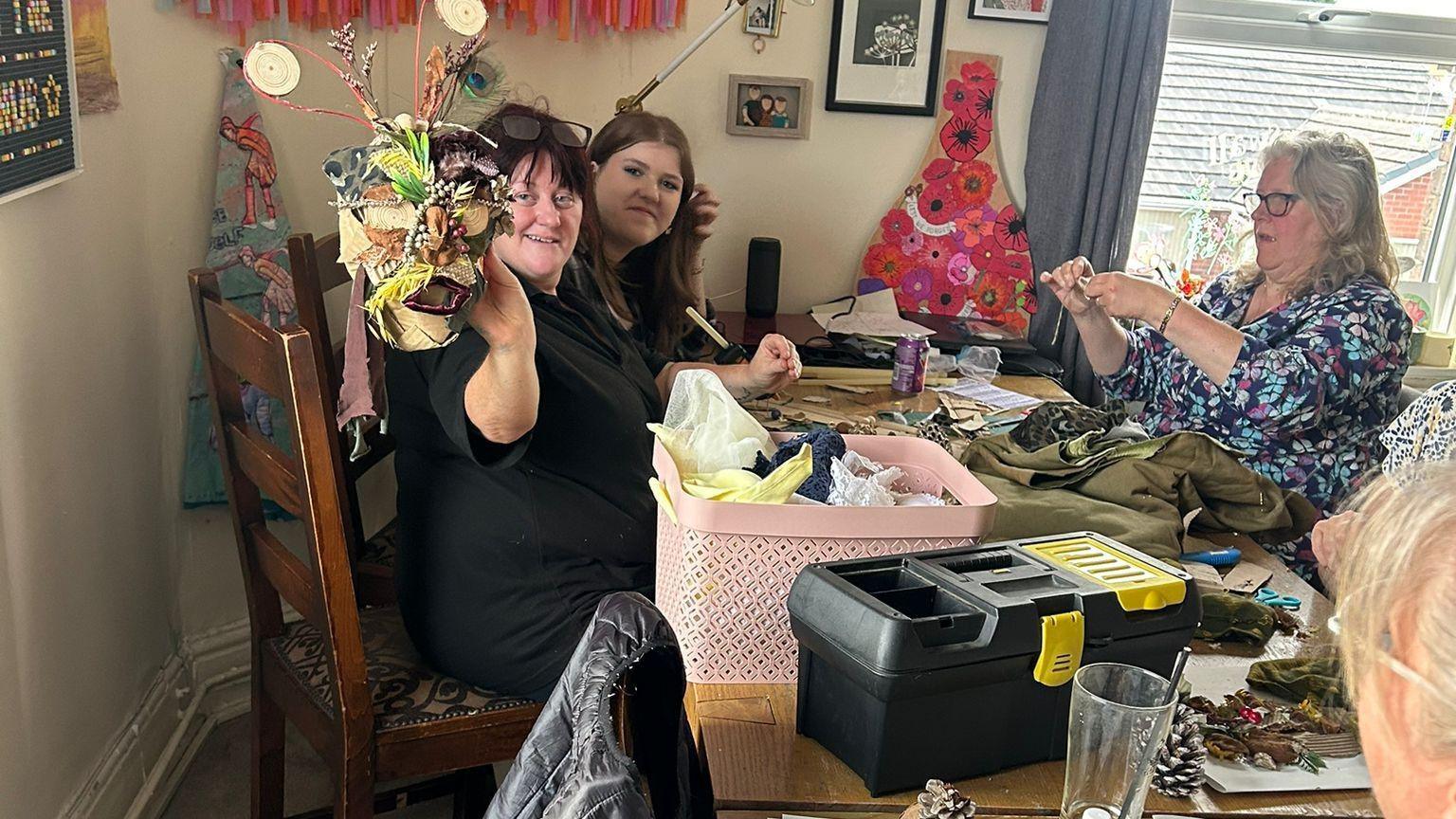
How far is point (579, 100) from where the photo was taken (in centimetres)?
284

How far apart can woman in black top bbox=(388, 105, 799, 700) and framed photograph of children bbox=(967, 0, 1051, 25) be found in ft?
5.18

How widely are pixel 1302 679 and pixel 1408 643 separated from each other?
64 cm

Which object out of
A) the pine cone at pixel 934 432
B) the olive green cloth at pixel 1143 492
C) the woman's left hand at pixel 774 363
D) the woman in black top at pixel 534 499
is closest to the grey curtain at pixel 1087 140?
the pine cone at pixel 934 432

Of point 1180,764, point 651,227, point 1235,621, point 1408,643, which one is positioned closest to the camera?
point 1408,643

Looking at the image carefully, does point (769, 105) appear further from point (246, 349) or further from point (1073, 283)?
point (246, 349)

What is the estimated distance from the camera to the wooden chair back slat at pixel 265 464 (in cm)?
154

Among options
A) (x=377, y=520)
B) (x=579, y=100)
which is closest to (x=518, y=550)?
(x=377, y=520)

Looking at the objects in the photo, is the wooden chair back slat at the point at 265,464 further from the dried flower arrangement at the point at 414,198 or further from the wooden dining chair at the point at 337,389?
the dried flower arrangement at the point at 414,198

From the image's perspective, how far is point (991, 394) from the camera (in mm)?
2564

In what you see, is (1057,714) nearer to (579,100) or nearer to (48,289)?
(48,289)

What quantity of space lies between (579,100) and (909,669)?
216 centimetres

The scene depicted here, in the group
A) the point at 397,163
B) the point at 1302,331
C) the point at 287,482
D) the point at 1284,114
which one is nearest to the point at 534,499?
the point at 287,482

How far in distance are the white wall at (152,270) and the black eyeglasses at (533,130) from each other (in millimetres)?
689

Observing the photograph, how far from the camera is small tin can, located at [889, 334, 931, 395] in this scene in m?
2.52
